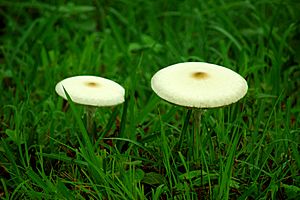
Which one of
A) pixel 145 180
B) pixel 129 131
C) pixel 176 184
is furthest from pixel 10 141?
pixel 176 184

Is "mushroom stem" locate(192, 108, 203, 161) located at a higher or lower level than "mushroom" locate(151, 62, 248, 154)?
lower

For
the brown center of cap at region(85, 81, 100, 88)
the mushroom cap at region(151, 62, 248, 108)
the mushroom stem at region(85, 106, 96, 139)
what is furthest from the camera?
the mushroom stem at region(85, 106, 96, 139)

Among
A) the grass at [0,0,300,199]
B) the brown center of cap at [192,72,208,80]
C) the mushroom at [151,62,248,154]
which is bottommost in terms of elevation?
the grass at [0,0,300,199]

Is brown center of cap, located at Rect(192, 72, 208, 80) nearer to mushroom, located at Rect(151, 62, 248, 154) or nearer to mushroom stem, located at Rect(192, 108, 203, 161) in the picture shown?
mushroom, located at Rect(151, 62, 248, 154)

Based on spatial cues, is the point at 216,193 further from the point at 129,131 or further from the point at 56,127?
the point at 56,127

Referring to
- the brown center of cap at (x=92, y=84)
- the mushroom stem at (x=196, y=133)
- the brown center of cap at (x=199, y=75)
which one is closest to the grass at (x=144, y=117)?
the mushroom stem at (x=196, y=133)

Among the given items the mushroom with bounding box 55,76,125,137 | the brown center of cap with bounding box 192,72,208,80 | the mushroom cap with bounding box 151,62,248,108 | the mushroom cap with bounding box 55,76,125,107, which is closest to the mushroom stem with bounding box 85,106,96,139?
the mushroom with bounding box 55,76,125,137

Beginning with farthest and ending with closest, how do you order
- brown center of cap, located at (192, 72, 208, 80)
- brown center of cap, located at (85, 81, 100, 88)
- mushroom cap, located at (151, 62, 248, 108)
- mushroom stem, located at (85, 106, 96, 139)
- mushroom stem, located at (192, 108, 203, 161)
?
1. mushroom stem, located at (85, 106, 96, 139)
2. brown center of cap, located at (85, 81, 100, 88)
3. mushroom stem, located at (192, 108, 203, 161)
4. brown center of cap, located at (192, 72, 208, 80)
5. mushroom cap, located at (151, 62, 248, 108)

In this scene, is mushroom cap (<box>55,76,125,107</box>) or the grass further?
mushroom cap (<box>55,76,125,107</box>)

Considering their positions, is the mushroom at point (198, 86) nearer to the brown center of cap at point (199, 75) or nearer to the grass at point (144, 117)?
the brown center of cap at point (199, 75)
